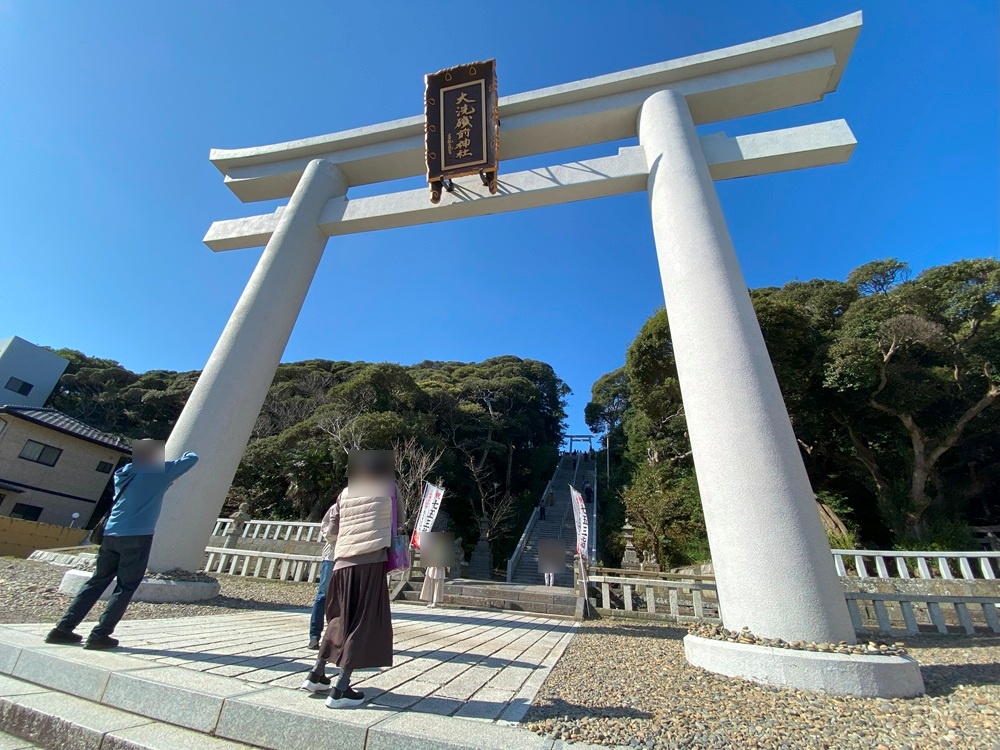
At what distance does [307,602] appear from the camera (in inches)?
243

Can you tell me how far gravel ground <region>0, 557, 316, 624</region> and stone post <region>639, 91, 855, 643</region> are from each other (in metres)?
4.95

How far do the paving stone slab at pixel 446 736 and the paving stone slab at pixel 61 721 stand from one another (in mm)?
1060

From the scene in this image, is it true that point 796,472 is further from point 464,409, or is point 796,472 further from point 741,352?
point 464,409

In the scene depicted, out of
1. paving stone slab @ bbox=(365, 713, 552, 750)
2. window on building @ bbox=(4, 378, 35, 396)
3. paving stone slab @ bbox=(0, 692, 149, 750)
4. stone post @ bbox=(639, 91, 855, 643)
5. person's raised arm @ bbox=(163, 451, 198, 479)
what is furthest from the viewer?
window on building @ bbox=(4, 378, 35, 396)

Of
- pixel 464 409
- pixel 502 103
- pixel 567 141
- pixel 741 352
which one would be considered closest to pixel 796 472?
A: pixel 741 352

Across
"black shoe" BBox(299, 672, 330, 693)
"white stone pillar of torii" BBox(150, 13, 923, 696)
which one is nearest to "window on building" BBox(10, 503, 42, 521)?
"white stone pillar of torii" BBox(150, 13, 923, 696)

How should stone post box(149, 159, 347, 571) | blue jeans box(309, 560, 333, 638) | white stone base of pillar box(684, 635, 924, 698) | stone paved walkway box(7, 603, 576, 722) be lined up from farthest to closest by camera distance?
stone post box(149, 159, 347, 571) → blue jeans box(309, 560, 333, 638) → white stone base of pillar box(684, 635, 924, 698) → stone paved walkway box(7, 603, 576, 722)

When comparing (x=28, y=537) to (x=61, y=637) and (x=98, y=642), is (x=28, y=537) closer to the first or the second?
(x=61, y=637)

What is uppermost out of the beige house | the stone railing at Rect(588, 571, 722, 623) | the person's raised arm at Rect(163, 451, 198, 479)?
the beige house

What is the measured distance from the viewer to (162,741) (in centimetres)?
166

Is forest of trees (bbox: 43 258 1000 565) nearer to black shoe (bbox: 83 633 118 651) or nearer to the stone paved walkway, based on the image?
the stone paved walkway

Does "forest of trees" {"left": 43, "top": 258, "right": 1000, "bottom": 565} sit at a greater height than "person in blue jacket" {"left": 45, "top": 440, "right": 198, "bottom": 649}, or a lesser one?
greater

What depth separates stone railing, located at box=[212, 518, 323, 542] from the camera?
927cm

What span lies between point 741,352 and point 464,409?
62.6 feet
